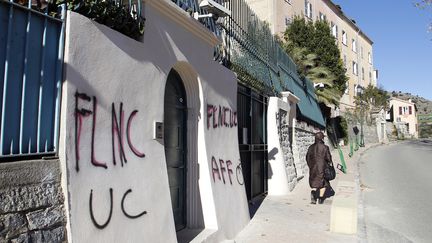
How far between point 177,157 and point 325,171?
517cm

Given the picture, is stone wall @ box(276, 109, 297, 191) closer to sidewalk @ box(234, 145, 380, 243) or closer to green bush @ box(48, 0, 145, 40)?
sidewalk @ box(234, 145, 380, 243)

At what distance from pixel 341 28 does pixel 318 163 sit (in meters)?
36.4

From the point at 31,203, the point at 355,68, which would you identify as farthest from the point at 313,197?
the point at 355,68

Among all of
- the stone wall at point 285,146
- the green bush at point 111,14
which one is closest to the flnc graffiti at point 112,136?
the green bush at point 111,14

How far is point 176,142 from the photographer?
558 cm

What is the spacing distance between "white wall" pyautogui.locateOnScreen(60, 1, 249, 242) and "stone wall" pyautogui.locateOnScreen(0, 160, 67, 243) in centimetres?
10

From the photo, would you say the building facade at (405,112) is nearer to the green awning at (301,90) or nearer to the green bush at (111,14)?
the green awning at (301,90)

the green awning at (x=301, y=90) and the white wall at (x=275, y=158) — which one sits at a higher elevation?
the green awning at (x=301, y=90)

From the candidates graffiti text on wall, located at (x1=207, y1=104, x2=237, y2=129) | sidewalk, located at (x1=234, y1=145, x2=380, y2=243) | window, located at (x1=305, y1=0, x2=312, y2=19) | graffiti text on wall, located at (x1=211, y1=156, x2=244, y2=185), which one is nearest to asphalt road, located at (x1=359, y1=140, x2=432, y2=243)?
sidewalk, located at (x1=234, y1=145, x2=380, y2=243)

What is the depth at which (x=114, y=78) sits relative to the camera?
3877 mm

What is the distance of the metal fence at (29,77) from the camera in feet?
9.38

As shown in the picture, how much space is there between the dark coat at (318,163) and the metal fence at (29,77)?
24.4 feet

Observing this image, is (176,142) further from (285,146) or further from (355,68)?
(355,68)

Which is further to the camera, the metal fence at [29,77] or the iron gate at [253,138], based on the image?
the iron gate at [253,138]
